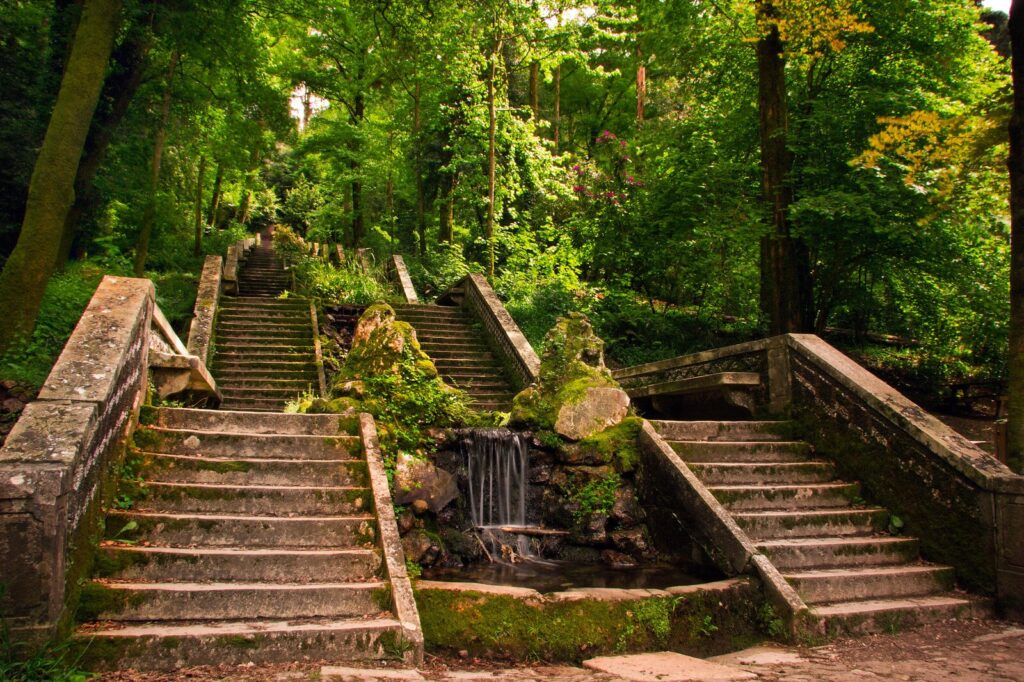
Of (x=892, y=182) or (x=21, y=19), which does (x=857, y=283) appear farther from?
(x=21, y=19)

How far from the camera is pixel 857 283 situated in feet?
42.0

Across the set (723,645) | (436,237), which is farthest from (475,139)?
(723,645)

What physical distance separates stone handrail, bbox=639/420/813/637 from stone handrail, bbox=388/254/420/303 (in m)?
10.4

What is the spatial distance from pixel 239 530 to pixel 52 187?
5.41m

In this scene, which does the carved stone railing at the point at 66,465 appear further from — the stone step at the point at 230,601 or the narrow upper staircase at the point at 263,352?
the narrow upper staircase at the point at 263,352

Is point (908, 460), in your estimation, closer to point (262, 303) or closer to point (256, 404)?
point (256, 404)

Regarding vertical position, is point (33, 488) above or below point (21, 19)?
below

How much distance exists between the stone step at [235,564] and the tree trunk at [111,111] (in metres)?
10.8

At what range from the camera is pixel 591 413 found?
7.63 metres

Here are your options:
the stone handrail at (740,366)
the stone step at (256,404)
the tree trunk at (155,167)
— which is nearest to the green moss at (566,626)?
the stone handrail at (740,366)

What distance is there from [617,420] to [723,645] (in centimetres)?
324

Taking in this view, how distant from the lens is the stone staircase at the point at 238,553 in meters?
3.79

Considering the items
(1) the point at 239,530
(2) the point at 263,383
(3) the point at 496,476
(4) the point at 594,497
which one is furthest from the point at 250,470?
(2) the point at 263,383

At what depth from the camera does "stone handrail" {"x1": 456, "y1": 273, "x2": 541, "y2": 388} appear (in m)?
11.1
